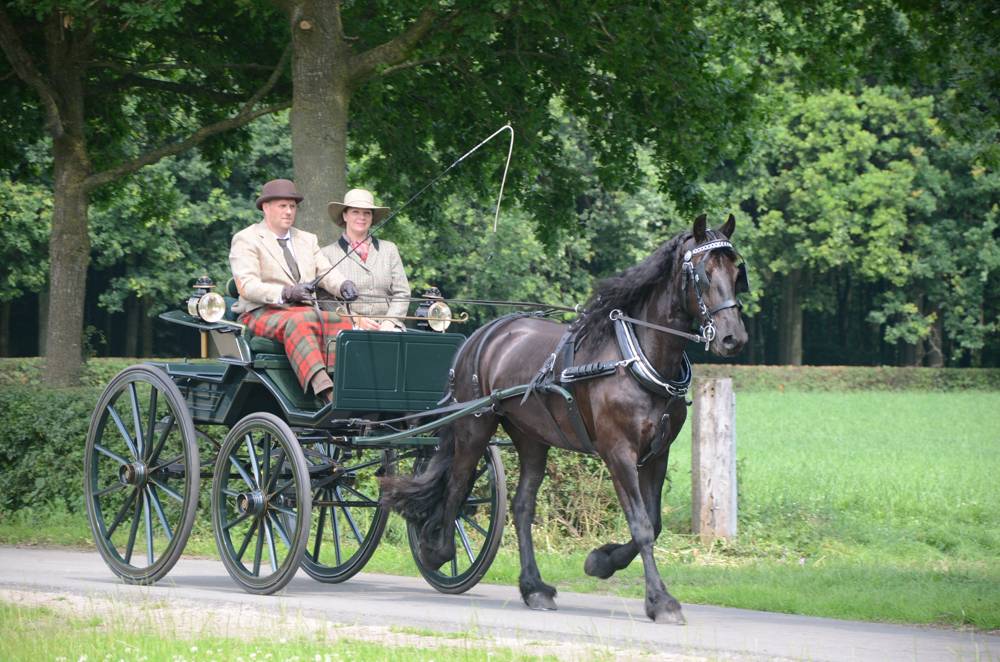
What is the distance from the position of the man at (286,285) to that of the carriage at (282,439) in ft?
0.43

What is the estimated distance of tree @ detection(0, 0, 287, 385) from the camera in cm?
1670

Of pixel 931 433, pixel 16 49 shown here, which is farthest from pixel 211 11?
pixel 931 433

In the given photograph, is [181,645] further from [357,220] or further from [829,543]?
[829,543]

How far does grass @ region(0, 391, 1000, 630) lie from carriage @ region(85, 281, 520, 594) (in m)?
1.19

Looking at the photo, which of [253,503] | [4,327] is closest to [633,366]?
[253,503]

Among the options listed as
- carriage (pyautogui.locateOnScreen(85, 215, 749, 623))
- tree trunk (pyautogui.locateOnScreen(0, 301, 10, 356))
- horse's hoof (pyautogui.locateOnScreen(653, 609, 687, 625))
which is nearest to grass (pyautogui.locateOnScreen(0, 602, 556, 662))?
horse's hoof (pyautogui.locateOnScreen(653, 609, 687, 625))

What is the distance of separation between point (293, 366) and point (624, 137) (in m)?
8.29

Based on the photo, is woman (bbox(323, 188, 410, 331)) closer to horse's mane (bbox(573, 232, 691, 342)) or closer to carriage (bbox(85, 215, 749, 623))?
carriage (bbox(85, 215, 749, 623))

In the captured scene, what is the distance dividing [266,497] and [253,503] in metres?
0.10

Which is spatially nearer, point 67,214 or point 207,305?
point 207,305

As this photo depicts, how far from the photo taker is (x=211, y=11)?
17.1 metres

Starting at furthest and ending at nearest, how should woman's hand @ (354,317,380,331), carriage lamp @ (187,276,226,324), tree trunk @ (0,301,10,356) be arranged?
1. tree trunk @ (0,301,10,356)
2. woman's hand @ (354,317,380,331)
3. carriage lamp @ (187,276,226,324)

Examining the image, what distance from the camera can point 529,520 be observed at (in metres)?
9.42

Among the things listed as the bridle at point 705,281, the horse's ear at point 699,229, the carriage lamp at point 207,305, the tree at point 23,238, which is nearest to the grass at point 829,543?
the bridle at point 705,281
